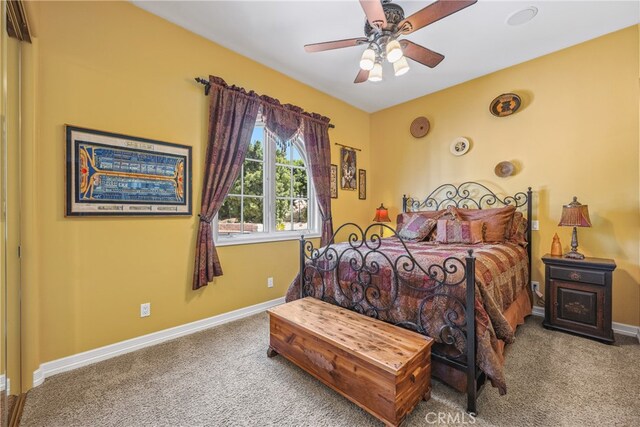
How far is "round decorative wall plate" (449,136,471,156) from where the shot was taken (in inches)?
139

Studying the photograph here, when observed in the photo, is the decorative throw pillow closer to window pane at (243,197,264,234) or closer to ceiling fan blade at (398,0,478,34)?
window pane at (243,197,264,234)

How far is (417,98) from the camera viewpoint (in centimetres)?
402

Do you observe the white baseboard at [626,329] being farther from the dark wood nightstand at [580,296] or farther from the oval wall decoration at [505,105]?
the oval wall decoration at [505,105]

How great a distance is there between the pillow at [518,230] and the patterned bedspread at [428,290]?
53 cm

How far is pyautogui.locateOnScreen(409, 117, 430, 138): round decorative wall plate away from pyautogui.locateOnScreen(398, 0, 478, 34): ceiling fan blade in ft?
7.02

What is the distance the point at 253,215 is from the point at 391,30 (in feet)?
7.38

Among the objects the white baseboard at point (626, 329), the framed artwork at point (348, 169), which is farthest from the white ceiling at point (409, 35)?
the white baseboard at point (626, 329)

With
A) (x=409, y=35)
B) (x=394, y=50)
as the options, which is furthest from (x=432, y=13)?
(x=409, y=35)

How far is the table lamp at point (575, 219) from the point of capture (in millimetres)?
2467

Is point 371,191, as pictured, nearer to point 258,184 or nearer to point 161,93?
point 258,184

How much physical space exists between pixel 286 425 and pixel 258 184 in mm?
2398

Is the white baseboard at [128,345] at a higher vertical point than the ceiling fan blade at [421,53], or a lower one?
lower

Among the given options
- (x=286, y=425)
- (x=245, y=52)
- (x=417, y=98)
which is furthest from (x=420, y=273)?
(x=417, y=98)

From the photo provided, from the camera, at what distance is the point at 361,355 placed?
146cm
